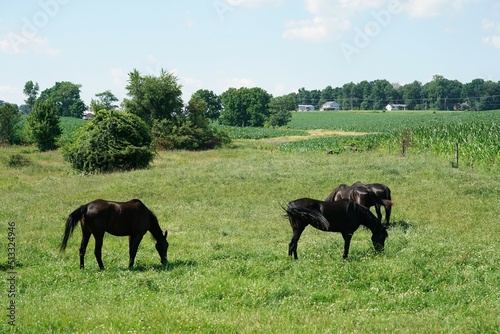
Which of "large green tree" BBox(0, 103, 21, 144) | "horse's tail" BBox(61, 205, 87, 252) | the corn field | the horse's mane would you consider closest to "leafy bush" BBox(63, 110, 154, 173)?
the corn field

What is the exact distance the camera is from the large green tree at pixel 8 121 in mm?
68375

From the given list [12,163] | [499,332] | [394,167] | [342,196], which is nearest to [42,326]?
[499,332]

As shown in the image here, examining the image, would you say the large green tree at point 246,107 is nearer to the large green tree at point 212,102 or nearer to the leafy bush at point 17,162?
the large green tree at point 212,102

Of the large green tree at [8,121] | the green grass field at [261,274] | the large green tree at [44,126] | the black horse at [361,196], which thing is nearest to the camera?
the green grass field at [261,274]

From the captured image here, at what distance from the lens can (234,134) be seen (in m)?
96.5

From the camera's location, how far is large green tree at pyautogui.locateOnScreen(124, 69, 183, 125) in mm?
63344

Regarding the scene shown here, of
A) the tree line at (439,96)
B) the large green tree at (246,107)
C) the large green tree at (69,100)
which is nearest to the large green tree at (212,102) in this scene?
the large green tree at (246,107)

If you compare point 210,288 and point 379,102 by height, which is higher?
point 379,102

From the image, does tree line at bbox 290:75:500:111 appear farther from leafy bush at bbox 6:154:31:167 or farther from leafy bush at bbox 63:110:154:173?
leafy bush at bbox 6:154:31:167

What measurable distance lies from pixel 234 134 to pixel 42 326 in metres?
89.6

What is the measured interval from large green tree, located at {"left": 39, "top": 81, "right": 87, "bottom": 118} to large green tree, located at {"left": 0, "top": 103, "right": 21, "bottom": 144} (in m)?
98.6

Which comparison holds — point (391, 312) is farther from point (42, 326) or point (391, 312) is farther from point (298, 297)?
point (42, 326)

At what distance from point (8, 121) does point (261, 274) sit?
68.2 metres

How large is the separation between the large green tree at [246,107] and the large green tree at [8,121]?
7137 centimetres
